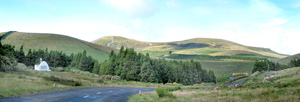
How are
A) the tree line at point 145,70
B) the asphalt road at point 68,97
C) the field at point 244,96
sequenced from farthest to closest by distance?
the tree line at point 145,70
the asphalt road at point 68,97
the field at point 244,96

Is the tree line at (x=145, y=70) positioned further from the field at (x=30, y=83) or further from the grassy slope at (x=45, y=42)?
the grassy slope at (x=45, y=42)

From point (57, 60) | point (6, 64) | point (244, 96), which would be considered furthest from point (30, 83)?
point (57, 60)

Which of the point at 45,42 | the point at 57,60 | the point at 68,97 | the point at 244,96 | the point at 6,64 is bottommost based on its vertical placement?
the point at 68,97

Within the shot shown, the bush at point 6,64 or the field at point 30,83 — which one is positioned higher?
the bush at point 6,64

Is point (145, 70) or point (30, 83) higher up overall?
point (30, 83)

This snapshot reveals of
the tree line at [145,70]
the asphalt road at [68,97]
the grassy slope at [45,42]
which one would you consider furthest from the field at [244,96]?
the grassy slope at [45,42]

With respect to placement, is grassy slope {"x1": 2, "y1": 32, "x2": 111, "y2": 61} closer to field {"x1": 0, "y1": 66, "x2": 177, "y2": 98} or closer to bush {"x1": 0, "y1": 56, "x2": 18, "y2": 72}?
bush {"x1": 0, "y1": 56, "x2": 18, "y2": 72}

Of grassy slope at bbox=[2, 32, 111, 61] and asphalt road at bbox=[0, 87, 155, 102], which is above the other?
grassy slope at bbox=[2, 32, 111, 61]

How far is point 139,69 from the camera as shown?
76312 mm

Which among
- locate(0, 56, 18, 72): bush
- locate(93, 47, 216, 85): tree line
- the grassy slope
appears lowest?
locate(93, 47, 216, 85): tree line

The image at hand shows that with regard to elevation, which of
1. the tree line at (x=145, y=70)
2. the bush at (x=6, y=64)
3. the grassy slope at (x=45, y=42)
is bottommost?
the tree line at (x=145, y=70)

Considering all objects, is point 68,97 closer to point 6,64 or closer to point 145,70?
Answer: point 6,64

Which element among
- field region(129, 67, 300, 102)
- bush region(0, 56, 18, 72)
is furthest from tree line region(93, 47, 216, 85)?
field region(129, 67, 300, 102)

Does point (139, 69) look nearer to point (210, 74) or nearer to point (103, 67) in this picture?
point (103, 67)
